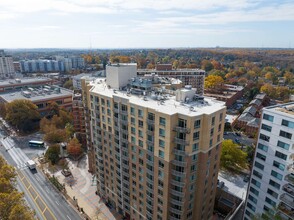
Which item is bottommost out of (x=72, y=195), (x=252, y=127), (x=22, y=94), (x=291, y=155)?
(x=72, y=195)

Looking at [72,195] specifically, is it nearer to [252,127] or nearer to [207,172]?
[207,172]

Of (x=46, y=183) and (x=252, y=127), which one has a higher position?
(x=252, y=127)

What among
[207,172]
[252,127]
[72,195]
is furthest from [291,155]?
[252,127]

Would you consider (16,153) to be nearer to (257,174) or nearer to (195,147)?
(195,147)

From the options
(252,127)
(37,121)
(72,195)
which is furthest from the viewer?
(37,121)

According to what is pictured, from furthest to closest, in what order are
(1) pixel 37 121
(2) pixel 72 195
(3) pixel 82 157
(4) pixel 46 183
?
(1) pixel 37 121
(3) pixel 82 157
(4) pixel 46 183
(2) pixel 72 195

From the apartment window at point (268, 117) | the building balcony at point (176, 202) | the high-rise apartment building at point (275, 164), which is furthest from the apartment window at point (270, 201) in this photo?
the building balcony at point (176, 202)

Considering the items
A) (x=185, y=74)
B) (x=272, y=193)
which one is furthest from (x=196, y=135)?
(x=185, y=74)
